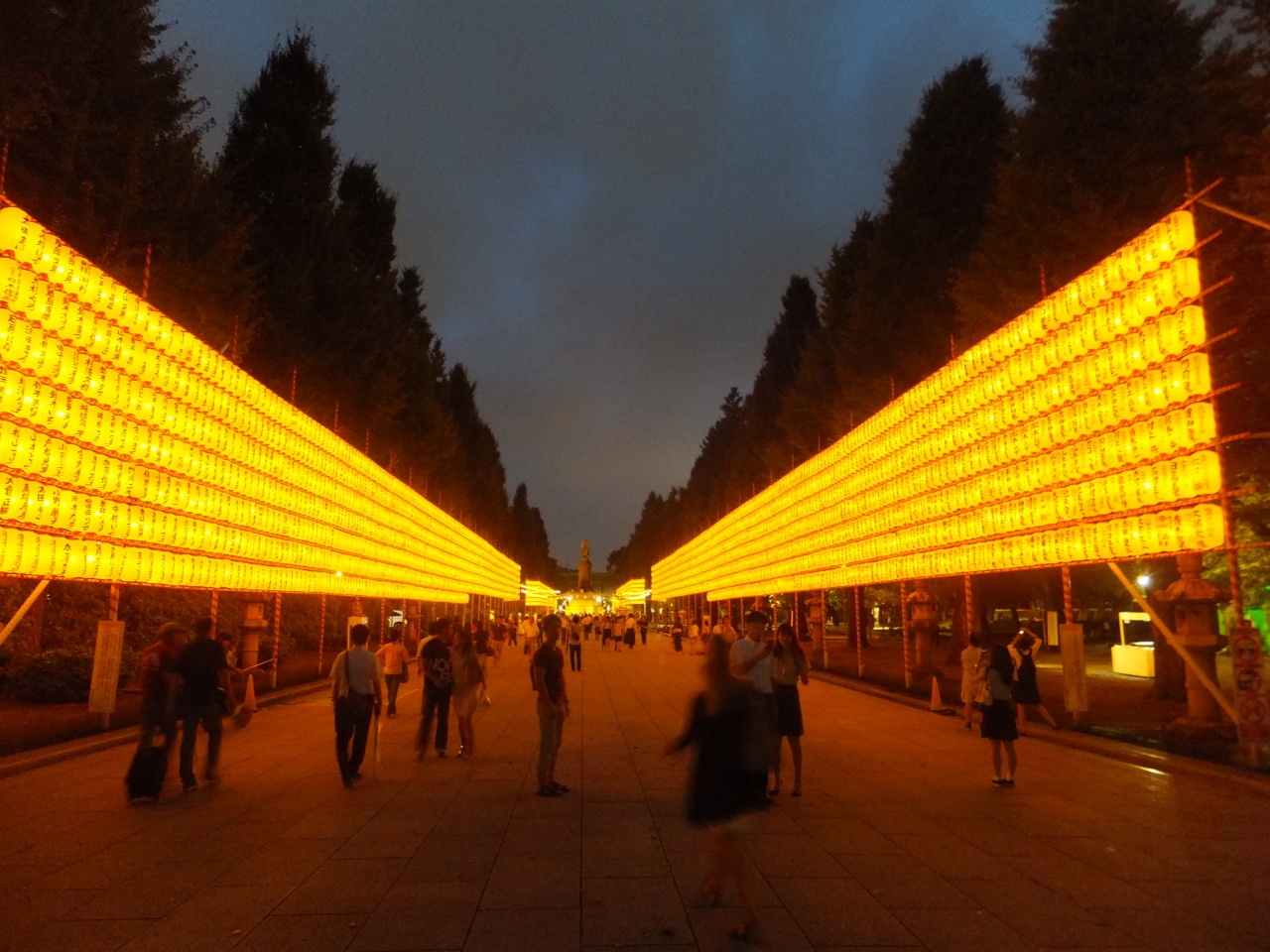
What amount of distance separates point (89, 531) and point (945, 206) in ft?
79.8

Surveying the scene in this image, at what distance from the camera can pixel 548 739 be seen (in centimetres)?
915

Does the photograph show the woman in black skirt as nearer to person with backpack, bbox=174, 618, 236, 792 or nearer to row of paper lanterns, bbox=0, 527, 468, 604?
person with backpack, bbox=174, 618, 236, 792

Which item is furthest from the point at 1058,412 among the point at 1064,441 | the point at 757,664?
the point at 757,664

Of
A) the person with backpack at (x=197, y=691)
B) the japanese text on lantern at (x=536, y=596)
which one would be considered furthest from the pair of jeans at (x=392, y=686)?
the japanese text on lantern at (x=536, y=596)

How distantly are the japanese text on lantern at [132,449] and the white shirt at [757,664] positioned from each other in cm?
A: 797

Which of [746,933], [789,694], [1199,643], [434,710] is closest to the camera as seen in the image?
[746,933]

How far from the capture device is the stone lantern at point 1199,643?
1239 centimetres

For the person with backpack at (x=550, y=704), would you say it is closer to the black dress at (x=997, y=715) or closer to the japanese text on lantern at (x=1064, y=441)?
the black dress at (x=997, y=715)

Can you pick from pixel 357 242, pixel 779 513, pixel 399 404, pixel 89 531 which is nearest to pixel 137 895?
pixel 89 531

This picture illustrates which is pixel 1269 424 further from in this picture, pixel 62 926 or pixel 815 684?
pixel 62 926

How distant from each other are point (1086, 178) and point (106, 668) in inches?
738

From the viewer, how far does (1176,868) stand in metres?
6.48

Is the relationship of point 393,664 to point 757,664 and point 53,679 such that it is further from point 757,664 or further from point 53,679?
point 757,664

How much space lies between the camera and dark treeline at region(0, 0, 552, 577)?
15.7 m
